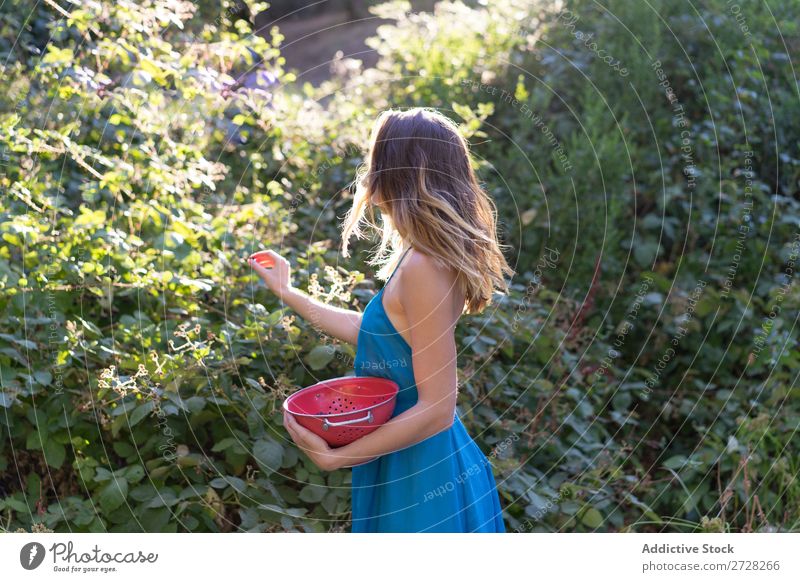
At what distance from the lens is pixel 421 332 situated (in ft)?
6.98

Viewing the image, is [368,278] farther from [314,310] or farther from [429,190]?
[429,190]

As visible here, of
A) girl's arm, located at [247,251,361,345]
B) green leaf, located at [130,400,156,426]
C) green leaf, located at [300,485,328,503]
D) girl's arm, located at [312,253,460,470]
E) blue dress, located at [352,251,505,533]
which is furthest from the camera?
green leaf, located at [300,485,328,503]

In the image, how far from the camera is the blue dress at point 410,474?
2.29 m

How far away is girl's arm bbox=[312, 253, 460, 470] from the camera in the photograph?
7.00ft

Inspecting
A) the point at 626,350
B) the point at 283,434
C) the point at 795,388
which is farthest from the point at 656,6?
the point at 283,434

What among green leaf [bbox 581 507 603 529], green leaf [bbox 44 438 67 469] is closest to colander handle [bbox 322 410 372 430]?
green leaf [bbox 44 438 67 469]

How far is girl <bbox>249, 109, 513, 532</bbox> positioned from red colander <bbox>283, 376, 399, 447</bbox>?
0.03 metres

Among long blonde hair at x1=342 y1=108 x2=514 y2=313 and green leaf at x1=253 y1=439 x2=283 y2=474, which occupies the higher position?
long blonde hair at x1=342 y1=108 x2=514 y2=313

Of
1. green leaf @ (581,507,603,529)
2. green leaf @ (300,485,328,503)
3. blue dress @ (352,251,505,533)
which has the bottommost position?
green leaf @ (581,507,603,529)

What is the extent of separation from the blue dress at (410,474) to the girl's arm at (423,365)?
99 mm

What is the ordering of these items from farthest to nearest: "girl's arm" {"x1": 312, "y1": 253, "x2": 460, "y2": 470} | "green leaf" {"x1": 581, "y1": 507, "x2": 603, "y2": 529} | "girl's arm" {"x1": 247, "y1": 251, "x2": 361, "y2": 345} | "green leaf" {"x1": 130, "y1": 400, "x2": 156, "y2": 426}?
"green leaf" {"x1": 581, "y1": 507, "x2": 603, "y2": 529}, "green leaf" {"x1": 130, "y1": 400, "x2": 156, "y2": 426}, "girl's arm" {"x1": 247, "y1": 251, "x2": 361, "y2": 345}, "girl's arm" {"x1": 312, "y1": 253, "x2": 460, "y2": 470}

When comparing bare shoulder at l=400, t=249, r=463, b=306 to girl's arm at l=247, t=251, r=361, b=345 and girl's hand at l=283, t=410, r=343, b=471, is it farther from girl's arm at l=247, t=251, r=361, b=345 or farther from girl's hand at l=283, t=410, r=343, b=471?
girl's arm at l=247, t=251, r=361, b=345

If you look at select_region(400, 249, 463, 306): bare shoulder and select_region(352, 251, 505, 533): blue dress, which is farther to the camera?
select_region(352, 251, 505, 533): blue dress
